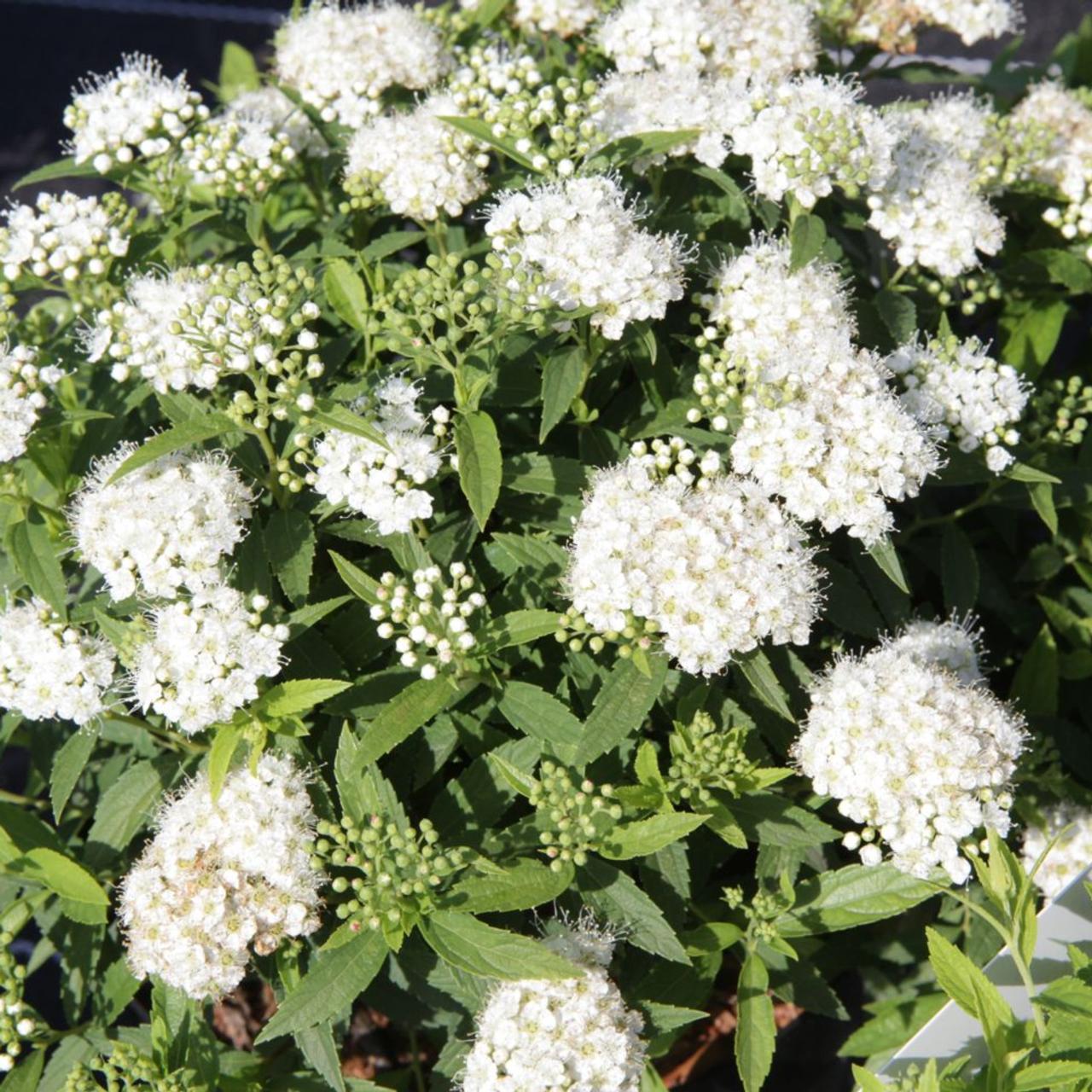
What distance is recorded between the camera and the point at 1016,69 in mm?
4312

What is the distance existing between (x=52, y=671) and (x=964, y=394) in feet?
7.12

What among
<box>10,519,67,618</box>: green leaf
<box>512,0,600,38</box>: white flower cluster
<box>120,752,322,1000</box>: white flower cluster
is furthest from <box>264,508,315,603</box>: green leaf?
<box>512,0,600,38</box>: white flower cluster

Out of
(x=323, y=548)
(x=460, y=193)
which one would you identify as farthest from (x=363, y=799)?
(x=460, y=193)

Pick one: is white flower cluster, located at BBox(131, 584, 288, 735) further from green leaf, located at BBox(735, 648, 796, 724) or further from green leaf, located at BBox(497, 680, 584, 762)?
green leaf, located at BBox(735, 648, 796, 724)

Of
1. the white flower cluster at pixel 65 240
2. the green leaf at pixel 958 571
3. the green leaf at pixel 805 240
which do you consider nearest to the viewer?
the green leaf at pixel 805 240

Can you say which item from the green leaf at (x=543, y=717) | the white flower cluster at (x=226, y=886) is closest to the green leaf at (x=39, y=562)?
the white flower cluster at (x=226, y=886)

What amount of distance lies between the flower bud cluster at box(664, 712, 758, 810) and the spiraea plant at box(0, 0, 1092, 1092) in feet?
0.06

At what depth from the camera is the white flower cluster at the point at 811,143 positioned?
288cm

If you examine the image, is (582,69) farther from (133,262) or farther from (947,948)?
(947,948)

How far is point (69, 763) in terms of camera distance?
109 inches

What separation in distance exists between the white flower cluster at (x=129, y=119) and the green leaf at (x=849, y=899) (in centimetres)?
255

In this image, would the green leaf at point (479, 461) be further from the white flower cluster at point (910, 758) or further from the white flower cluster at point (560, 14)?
the white flower cluster at point (560, 14)

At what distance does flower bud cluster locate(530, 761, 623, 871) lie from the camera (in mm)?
2455

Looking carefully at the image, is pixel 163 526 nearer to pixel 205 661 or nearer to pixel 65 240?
pixel 205 661
